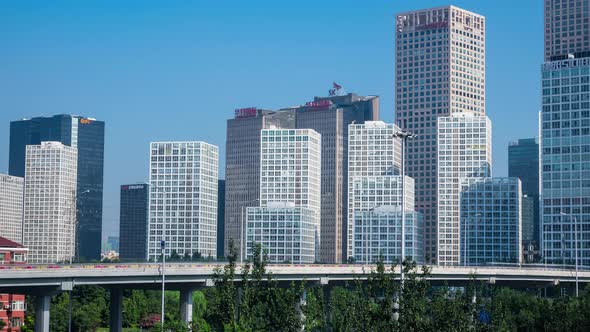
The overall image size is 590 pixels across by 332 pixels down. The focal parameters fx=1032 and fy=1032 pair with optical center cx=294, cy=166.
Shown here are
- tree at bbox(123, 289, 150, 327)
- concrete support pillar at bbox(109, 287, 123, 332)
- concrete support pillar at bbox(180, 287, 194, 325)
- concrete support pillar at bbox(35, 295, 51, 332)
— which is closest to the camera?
concrete support pillar at bbox(35, 295, 51, 332)

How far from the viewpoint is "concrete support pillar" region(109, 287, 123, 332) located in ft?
408

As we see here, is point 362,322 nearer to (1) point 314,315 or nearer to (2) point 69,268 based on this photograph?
(1) point 314,315

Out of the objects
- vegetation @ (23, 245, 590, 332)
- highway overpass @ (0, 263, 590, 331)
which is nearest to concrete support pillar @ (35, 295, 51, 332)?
highway overpass @ (0, 263, 590, 331)

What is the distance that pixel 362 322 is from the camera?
6938 centimetres

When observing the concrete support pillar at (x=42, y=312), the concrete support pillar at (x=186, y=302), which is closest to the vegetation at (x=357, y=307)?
the concrete support pillar at (x=42, y=312)

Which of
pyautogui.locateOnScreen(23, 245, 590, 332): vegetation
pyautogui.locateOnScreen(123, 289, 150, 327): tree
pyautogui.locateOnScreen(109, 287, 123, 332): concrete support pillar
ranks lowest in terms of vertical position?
pyautogui.locateOnScreen(123, 289, 150, 327): tree

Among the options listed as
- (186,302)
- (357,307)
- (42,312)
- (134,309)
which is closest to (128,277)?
(42,312)

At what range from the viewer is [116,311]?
12512 centimetres

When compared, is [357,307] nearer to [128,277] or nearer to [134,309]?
[128,277]

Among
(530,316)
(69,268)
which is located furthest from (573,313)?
(69,268)

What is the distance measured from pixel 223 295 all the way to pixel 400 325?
1551 centimetres

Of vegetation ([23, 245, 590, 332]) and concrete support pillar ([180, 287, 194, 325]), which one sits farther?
concrete support pillar ([180, 287, 194, 325])

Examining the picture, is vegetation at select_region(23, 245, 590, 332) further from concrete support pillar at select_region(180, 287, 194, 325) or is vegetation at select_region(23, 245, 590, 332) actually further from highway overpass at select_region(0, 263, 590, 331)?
concrete support pillar at select_region(180, 287, 194, 325)

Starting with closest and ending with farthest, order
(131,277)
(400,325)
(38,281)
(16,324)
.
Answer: (400,325), (38,281), (131,277), (16,324)
